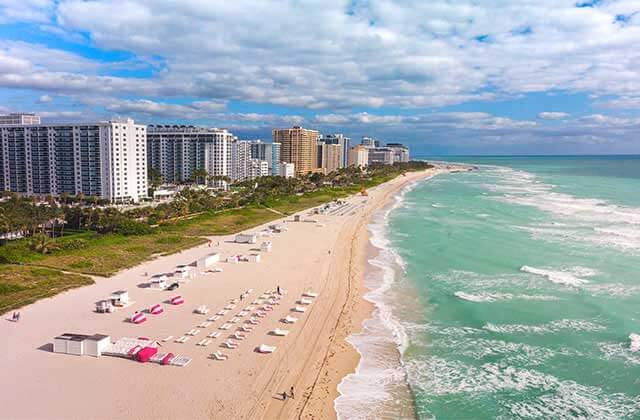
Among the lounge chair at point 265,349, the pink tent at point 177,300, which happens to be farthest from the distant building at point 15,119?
the lounge chair at point 265,349

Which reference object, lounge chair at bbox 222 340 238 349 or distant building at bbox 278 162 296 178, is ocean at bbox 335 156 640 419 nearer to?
lounge chair at bbox 222 340 238 349

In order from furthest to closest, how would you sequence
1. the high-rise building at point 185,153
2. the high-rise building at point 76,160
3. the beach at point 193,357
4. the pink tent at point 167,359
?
the high-rise building at point 185,153 < the high-rise building at point 76,160 < the pink tent at point 167,359 < the beach at point 193,357

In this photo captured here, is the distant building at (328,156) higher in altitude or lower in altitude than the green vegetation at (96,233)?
higher

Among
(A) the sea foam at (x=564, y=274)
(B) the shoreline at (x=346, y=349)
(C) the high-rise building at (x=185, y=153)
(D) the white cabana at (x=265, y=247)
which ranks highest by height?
(C) the high-rise building at (x=185, y=153)

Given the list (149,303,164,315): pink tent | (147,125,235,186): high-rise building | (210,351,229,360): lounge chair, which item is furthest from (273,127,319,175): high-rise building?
(210,351,229,360): lounge chair

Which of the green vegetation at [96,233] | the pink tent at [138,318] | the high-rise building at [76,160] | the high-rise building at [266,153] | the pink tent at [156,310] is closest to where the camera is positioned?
the pink tent at [138,318]

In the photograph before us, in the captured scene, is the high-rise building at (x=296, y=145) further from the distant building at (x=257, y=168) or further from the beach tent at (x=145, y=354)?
the beach tent at (x=145, y=354)
